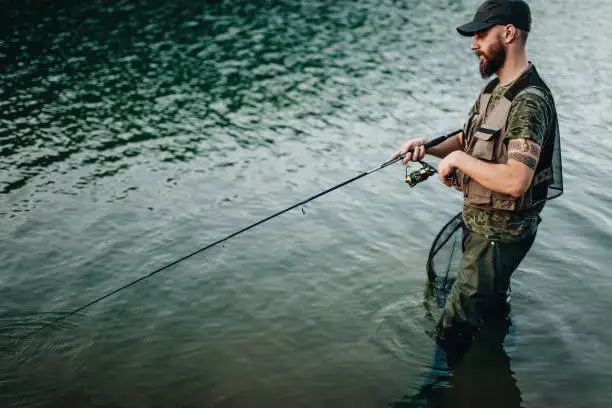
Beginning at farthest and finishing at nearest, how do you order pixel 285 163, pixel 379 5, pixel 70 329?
pixel 379 5 < pixel 285 163 < pixel 70 329

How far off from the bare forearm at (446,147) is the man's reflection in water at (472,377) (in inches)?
63.3

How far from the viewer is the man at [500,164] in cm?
462

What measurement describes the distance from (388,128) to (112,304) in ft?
29.2

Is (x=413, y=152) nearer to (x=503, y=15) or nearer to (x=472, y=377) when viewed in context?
(x=503, y=15)

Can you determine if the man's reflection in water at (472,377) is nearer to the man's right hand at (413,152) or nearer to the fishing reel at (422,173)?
the fishing reel at (422,173)

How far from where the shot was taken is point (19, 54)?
→ 1950 cm

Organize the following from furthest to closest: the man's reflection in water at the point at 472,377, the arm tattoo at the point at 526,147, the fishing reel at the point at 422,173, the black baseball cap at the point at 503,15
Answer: the man's reflection in water at the point at 472,377 < the fishing reel at the point at 422,173 < the black baseball cap at the point at 503,15 < the arm tattoo at the point at 526,147

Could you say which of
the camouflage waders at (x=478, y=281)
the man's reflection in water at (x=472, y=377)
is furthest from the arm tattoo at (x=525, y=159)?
the man's reflection in water at (x=472, y=377)

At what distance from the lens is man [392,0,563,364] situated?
15.2ft

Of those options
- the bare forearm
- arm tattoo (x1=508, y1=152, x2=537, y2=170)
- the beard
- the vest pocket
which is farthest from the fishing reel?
arm tattoo (x1=508, y1=152, x2=537, y2=170)

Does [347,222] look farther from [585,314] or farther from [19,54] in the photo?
[19,54]

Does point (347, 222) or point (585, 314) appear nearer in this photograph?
point (585, 314)

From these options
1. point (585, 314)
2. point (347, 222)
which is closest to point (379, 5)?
point (347, 222)

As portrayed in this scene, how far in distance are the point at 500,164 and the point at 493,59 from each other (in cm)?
90
